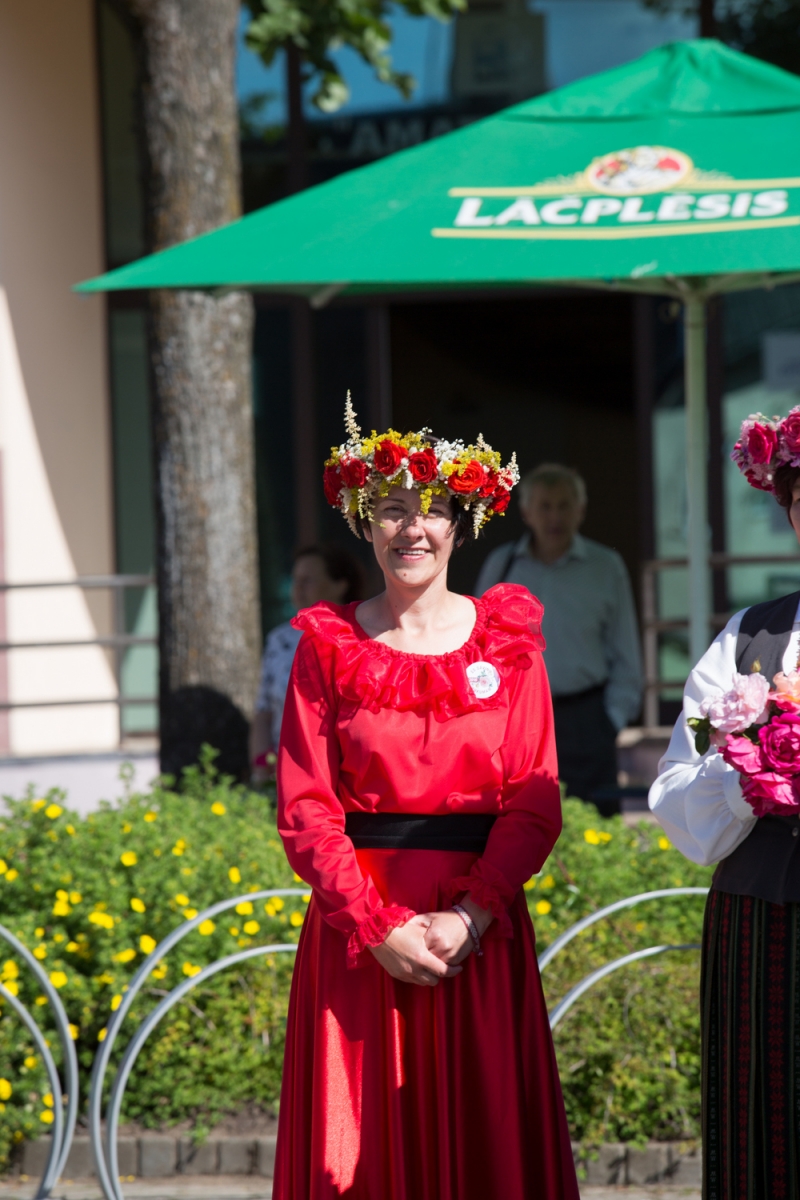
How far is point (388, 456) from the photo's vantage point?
9.05 ft

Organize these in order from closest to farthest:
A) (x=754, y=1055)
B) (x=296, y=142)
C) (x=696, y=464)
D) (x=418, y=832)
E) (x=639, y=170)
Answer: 1. (x=754, y=1055)
2. (x=418, y=832)
3. (x=639, y=170)
4. (x=696, y=464)
5. (x=296, y=142)

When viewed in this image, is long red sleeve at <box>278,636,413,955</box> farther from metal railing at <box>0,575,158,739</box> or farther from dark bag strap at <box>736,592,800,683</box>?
metal railing at <box>0,575,158,739</box>

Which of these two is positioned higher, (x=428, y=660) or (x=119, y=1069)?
(x=428, y=660)

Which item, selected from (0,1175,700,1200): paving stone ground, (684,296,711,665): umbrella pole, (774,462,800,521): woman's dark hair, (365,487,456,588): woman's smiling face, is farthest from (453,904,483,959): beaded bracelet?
(684,296,711,665): umbrella pole

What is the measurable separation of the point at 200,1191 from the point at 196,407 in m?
3.14

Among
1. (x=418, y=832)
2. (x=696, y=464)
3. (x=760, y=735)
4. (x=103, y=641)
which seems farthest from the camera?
(x=103, y=641)

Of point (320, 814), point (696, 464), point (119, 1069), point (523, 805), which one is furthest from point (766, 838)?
point (696, 464)

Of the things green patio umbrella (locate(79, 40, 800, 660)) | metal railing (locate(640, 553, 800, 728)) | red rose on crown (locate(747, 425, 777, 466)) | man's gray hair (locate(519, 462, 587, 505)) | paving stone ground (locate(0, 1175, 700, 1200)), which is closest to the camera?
red rose on crown (locate(747, 425, 777, 466))

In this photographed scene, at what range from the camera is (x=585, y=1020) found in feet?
13.4

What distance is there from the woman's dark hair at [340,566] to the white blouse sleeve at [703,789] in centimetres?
273

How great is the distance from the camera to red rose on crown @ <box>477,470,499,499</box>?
285 centimetres

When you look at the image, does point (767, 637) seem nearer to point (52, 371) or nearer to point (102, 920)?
point (102, 920)

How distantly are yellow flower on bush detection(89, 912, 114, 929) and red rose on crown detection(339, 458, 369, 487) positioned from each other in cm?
189

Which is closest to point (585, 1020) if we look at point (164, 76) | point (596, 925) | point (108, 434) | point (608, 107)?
point (596, 925)
